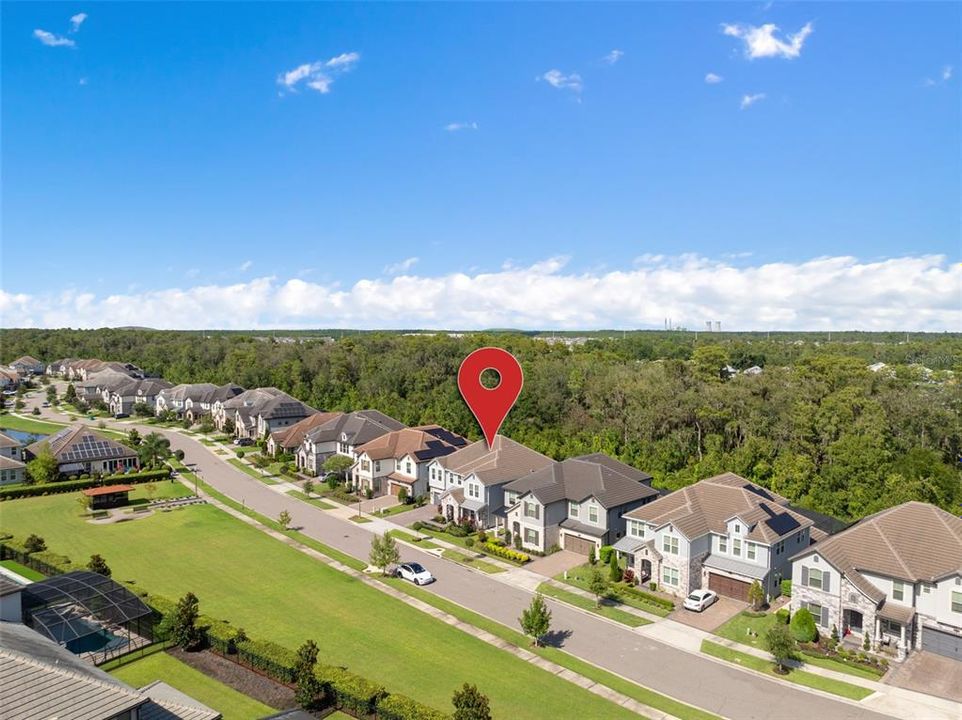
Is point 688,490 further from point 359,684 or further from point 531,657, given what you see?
point 359,684

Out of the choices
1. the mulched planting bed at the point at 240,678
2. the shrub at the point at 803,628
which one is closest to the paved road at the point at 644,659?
the shrub at the point at 803,628

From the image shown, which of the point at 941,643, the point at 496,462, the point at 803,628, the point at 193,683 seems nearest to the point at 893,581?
the point at 941,643

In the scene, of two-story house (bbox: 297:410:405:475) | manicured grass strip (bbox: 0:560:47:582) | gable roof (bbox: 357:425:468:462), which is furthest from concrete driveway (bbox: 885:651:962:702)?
two-story house (bbox: 297:410:405:475)

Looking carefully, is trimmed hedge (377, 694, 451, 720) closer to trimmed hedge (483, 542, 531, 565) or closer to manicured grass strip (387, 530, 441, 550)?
trimmed hedge (483, 542, 531, 565)

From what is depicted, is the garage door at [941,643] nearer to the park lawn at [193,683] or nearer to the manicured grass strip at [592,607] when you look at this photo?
the manicured grass strip at [592,607]

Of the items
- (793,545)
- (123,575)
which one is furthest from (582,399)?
(123,575)

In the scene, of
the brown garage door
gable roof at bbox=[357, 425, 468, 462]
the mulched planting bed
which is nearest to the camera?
the mulched planting bed

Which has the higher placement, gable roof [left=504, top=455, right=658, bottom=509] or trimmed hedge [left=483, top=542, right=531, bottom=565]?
gable roof [left=504, top=455, right=658, bottom=509]
